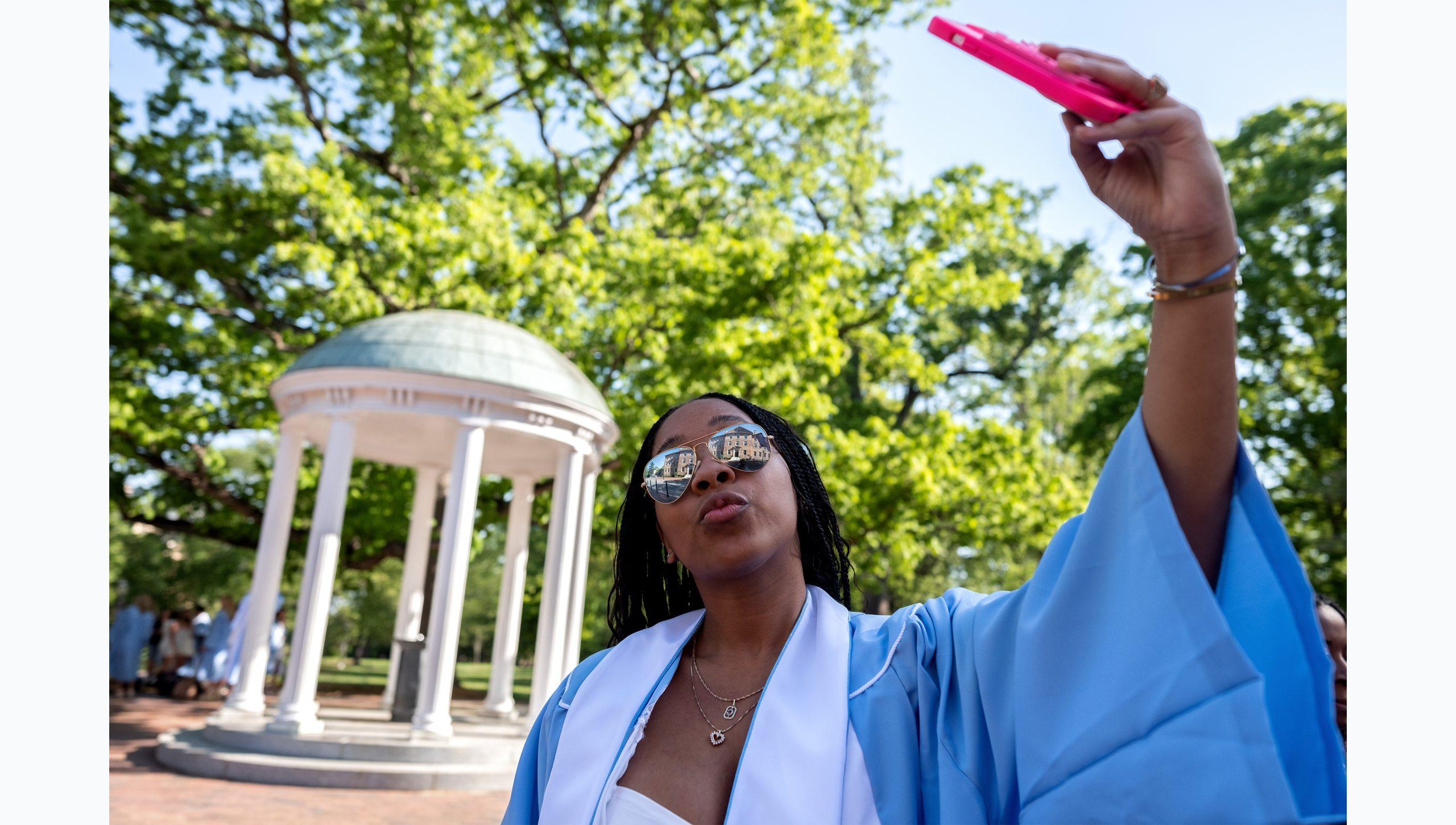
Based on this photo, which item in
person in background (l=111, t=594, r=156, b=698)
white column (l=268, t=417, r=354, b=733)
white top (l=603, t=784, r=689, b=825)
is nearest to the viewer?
white top (l=603, t=784, r=689, b=825)

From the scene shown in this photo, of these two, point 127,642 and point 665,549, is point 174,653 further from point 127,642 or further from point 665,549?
point 665,549

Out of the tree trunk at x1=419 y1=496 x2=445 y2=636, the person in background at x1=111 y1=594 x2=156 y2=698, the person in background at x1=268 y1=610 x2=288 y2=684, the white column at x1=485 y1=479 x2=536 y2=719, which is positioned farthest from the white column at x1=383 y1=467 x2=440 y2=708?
the person in background at x1=111 y1=594 x2=156 y2=698

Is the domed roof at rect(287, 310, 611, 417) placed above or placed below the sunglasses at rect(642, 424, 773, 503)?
above

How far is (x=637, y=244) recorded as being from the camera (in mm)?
16062

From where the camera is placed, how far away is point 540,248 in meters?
15.5

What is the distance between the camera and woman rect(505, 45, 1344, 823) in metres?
1.27

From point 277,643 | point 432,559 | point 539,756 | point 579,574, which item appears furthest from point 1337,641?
point 277,643

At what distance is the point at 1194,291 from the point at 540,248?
14.8 m

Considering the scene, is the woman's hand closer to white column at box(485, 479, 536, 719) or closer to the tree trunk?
white column at box(485, 479, 536, 719)

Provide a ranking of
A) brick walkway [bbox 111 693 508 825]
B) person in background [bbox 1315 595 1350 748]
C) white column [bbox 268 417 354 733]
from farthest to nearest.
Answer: white column [bbox 268 417 354 733] < brick walkway [bbox 111 693 508 825] < person in background [bbox 1315 595 1350 748]

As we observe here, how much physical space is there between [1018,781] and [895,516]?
13971 millimetres

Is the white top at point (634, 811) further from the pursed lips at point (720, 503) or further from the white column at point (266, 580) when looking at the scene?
the white column at point (266, 580)

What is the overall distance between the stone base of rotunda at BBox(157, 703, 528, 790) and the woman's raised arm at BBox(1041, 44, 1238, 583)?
9383 millimetres

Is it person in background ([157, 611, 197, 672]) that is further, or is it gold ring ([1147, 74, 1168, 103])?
person in background ([157, 611, 197, 672])
